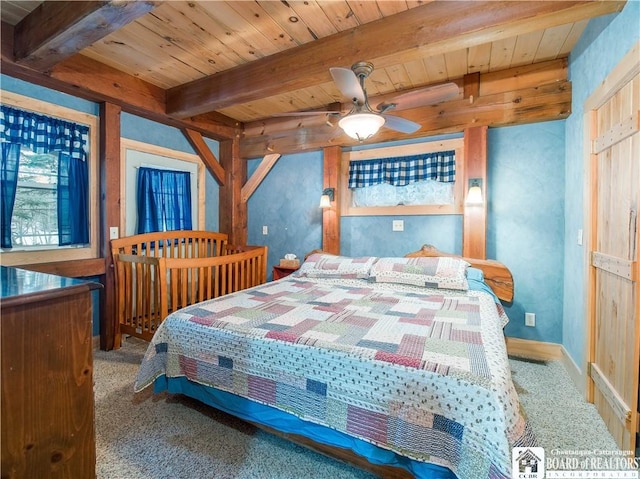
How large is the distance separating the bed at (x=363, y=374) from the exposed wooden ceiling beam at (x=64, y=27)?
5.80 feet

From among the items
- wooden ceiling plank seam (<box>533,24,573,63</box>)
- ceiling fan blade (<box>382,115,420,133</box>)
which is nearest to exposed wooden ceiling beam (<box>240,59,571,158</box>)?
wooden ceiling plank seam (<box>533,24,573,63</box>)

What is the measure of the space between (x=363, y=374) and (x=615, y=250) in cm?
167

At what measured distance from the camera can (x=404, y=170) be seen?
3357 millimetres

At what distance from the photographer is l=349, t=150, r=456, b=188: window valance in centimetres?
316

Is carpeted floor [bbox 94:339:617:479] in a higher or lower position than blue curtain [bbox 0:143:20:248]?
lower

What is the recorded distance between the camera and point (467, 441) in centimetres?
108

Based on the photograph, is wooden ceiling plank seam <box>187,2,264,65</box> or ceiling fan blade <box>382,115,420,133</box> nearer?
wooden ceiling plank seam <box>187,2,264,65</box>

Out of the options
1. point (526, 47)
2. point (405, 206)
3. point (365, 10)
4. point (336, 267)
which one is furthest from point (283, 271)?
point (526, 47)

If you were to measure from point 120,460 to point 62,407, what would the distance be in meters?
1.00

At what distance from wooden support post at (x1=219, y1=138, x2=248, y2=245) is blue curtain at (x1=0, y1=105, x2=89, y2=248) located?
160cm

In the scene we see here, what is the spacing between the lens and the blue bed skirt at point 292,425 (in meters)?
1.21

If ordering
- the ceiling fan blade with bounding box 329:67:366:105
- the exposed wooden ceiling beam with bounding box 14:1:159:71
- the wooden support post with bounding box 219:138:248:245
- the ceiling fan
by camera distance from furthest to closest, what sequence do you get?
the wooden support post with bounding box 219:138:248:245 → the ceiling fan → the ceiling fan blade with bounding box 329:67:366:105 → the exposed wooden ceiling beam with bounding box 14:1:159:71

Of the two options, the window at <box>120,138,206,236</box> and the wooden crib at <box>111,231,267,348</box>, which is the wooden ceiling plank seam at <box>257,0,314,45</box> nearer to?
the wooden crib at <box>111,231,267,348</box>

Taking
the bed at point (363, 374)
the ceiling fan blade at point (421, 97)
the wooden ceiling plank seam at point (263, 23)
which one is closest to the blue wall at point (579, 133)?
the bed at point (363, 374)
